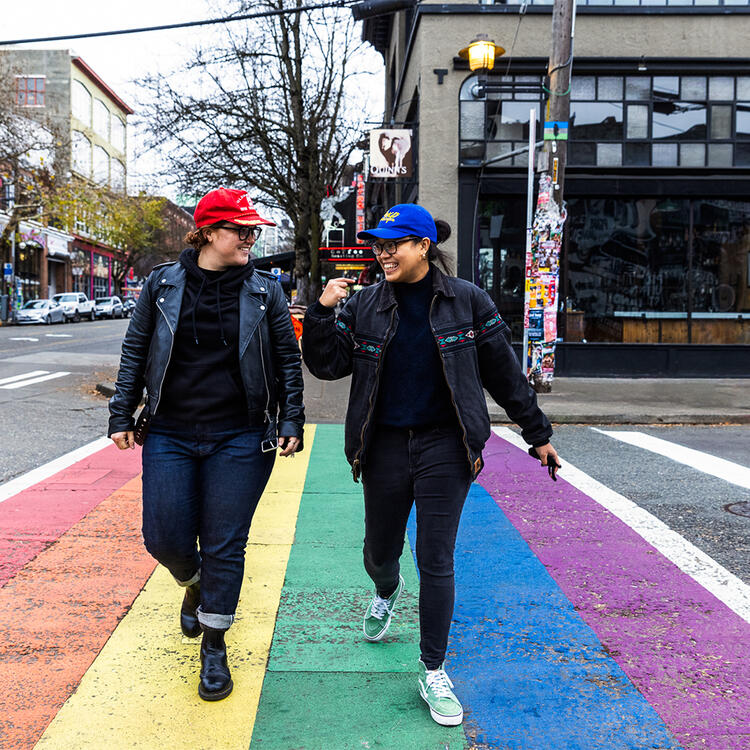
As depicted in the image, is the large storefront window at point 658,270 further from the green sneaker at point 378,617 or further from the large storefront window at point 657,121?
the green sneaker at point 378,617

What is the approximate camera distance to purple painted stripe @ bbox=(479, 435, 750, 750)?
312 cm

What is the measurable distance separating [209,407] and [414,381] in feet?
2.65

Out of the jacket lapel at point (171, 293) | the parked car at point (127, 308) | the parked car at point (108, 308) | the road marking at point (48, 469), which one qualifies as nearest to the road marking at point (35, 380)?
the road marking at point (48, 469)

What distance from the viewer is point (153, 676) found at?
3334 millimetres

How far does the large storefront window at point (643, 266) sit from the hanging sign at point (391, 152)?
6.82 feet

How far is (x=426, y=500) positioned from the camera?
313 cm

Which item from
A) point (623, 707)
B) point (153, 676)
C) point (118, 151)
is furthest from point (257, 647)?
point (118, 151)

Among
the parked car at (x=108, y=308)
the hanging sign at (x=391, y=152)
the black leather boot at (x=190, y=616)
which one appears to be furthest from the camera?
the parked car at (x=108, y=308)

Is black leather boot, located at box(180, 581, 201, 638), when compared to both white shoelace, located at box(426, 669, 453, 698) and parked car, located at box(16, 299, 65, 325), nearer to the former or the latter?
white shoelace, located at box(426, 669, 453, 698)

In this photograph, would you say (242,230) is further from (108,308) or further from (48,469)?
(108,308)

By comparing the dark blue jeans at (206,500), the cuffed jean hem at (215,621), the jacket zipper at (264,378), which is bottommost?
the cuffed jean hem at (215,621)

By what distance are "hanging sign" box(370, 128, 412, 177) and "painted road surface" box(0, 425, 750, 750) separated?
13.0m

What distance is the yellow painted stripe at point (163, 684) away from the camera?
9.39 ft

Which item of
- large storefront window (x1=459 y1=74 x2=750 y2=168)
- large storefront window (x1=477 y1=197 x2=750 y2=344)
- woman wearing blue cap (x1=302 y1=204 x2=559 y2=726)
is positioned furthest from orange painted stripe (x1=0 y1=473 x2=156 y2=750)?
large storefront window (x1=459 y1=74 x2=750 y2=168)
